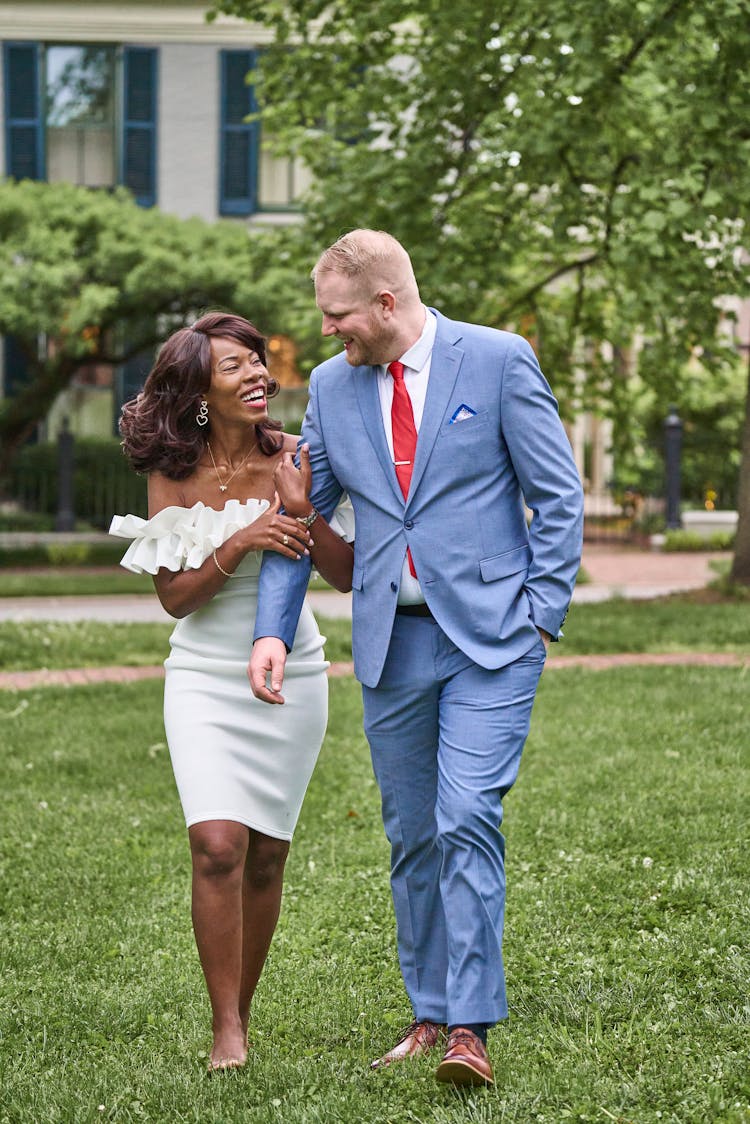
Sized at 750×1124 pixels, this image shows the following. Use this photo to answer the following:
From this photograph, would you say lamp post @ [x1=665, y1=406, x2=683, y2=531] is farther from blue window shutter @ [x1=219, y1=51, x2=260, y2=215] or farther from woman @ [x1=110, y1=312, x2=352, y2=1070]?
woman @ [x1=110, y1=312, x2=352, y2=1070]

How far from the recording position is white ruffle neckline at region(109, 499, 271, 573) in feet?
13.1

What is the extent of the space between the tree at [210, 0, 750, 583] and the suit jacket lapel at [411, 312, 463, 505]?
24.9 feet

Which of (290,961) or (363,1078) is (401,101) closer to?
(290,961)

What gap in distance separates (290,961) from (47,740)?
383 centimetres

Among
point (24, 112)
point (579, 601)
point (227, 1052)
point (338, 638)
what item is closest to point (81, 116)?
point (24, 112)

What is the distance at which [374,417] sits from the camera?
12.9ft

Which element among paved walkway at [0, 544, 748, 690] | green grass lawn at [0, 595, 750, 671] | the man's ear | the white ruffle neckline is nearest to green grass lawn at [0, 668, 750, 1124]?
the white ruffle neckline

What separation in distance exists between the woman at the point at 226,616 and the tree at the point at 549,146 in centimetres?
758

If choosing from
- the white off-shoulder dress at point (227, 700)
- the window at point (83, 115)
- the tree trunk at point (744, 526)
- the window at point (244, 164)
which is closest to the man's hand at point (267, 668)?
the white off-shoulder dress at point (227, 700)

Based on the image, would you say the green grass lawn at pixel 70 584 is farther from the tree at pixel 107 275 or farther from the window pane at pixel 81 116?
the window pane at pixel 81 116

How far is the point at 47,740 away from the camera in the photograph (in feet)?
28.2

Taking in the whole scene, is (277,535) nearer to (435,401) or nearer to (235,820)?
(435,401)

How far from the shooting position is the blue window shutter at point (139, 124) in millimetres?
23234

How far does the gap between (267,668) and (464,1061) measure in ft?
3.58
